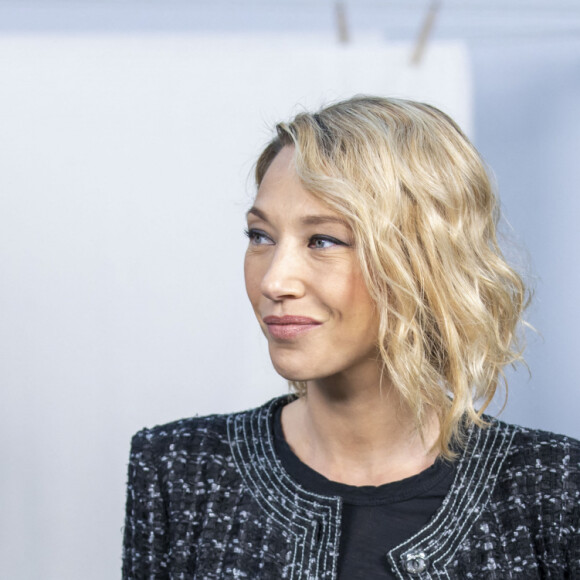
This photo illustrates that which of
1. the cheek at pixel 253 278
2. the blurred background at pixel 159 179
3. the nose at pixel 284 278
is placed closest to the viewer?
the nose at pixel 284 278

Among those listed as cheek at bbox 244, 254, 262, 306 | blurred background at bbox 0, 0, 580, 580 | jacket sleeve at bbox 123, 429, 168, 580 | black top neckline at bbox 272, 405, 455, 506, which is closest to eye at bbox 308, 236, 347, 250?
cheek at bbox 244, 254, 262, 306

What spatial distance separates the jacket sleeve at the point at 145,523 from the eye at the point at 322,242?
546 mm

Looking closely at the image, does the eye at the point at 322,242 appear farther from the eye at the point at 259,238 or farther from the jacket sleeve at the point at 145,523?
the jacket sleeve at the point at 145,523

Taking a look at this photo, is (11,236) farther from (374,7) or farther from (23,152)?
(374,7)

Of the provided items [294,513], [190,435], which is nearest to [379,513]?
[294,513]

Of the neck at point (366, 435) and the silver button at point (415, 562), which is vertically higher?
the neck at point (366, 435)

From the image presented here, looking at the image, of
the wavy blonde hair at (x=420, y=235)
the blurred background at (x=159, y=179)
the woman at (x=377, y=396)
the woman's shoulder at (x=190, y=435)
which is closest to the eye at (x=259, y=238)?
the woman at (x=377, y=396)

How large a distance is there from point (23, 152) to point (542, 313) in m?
1.39

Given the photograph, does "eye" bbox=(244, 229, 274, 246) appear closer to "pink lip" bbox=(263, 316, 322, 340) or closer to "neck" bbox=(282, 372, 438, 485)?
"pink lip" bbox=(263, 316, 322, 340)

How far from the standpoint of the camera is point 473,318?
4.67ft

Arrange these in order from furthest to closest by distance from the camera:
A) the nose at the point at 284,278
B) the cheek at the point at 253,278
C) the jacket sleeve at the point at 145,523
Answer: the jacket sleeve at the point at 145,523, the cheek at the point at 253,278, the nose at the point at 284,278

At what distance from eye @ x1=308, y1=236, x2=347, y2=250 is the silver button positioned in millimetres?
518

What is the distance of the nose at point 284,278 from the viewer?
1.33 meters

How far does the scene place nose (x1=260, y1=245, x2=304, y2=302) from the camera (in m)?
1.33
